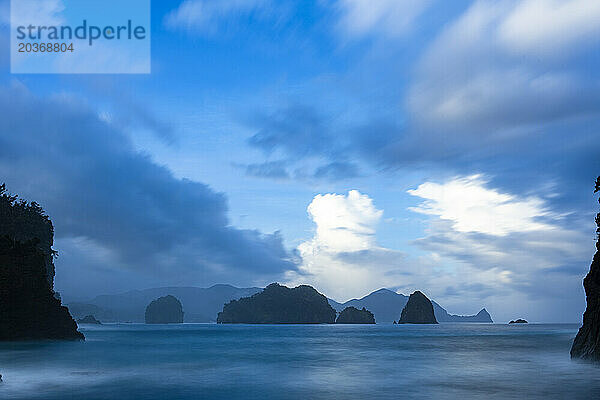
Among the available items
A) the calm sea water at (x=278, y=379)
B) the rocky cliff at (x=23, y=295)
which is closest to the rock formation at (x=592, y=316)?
the calm sea water at (x=278, y=379)

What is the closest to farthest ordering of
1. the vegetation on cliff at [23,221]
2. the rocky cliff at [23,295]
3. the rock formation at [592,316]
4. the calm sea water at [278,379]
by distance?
the calm sea water at [278,379], the rock formation at [592,316], the rocky cliff at [23,295], the vegetation on cliff at [23,221]

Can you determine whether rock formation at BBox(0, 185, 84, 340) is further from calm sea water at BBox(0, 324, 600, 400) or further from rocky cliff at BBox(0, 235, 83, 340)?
calm sea water at BBox(0, 324, 600, 400)

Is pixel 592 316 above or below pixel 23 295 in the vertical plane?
below

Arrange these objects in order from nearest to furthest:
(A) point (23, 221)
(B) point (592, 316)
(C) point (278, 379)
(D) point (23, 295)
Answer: (C) point (278, 379) → (B) point (592, 316) → (D) point (23, 295) → (A) point (23, 221)

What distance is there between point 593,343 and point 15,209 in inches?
2831

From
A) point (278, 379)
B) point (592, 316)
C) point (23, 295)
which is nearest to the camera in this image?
point (278, 379)

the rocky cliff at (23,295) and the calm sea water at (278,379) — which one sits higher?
the rocky cliff at (23,295)

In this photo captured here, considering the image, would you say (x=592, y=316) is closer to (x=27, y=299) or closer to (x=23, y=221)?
(x=27, y=299)

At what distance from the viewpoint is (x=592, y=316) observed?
38.3 m

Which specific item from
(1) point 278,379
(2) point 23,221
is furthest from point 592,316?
(2) point 23,221

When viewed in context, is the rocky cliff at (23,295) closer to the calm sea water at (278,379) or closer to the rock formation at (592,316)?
the calm sea water at (278,379)

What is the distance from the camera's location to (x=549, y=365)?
4369cm

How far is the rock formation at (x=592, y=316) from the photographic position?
3784cm

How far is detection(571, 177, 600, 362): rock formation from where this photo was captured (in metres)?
37.8
